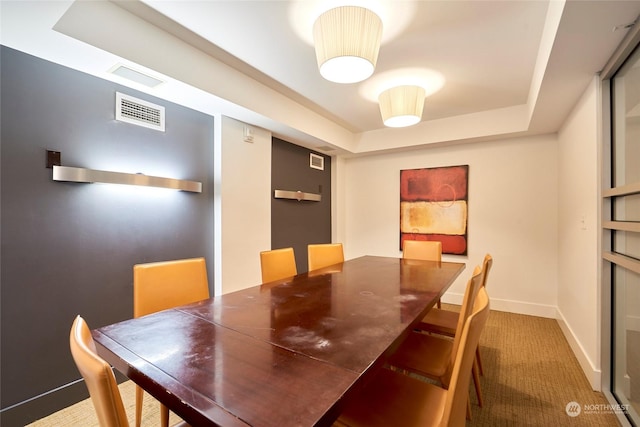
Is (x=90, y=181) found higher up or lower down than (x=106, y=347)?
higher up

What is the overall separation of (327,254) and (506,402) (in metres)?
1.80

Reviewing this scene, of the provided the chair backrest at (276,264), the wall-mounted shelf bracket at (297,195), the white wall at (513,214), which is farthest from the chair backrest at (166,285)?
the white wall at (513,214)

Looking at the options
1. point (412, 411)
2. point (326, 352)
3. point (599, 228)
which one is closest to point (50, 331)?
point (326, 352)

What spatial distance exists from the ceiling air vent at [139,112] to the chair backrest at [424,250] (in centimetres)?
282

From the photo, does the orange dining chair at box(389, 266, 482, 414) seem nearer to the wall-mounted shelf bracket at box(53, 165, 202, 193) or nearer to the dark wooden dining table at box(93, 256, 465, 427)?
the dark wooden dining table at box(93, 256, 465, 427)

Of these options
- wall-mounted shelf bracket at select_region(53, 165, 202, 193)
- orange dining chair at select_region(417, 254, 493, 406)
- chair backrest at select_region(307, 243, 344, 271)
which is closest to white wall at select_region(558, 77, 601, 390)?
orange dining chair at select_region(417, 254, 493, 406)

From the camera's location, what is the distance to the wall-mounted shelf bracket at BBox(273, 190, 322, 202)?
12.0ft

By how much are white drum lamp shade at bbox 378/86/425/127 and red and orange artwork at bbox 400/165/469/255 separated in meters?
1.76

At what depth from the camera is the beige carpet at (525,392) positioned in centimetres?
174

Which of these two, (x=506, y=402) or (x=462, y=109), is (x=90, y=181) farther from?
(x=462, y=109)

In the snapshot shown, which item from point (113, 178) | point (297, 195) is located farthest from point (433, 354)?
point (297, 195)

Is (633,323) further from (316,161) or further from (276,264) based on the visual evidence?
(316,161)

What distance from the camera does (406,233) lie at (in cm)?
441

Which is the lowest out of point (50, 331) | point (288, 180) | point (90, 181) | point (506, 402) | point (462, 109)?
point (506, 402)
